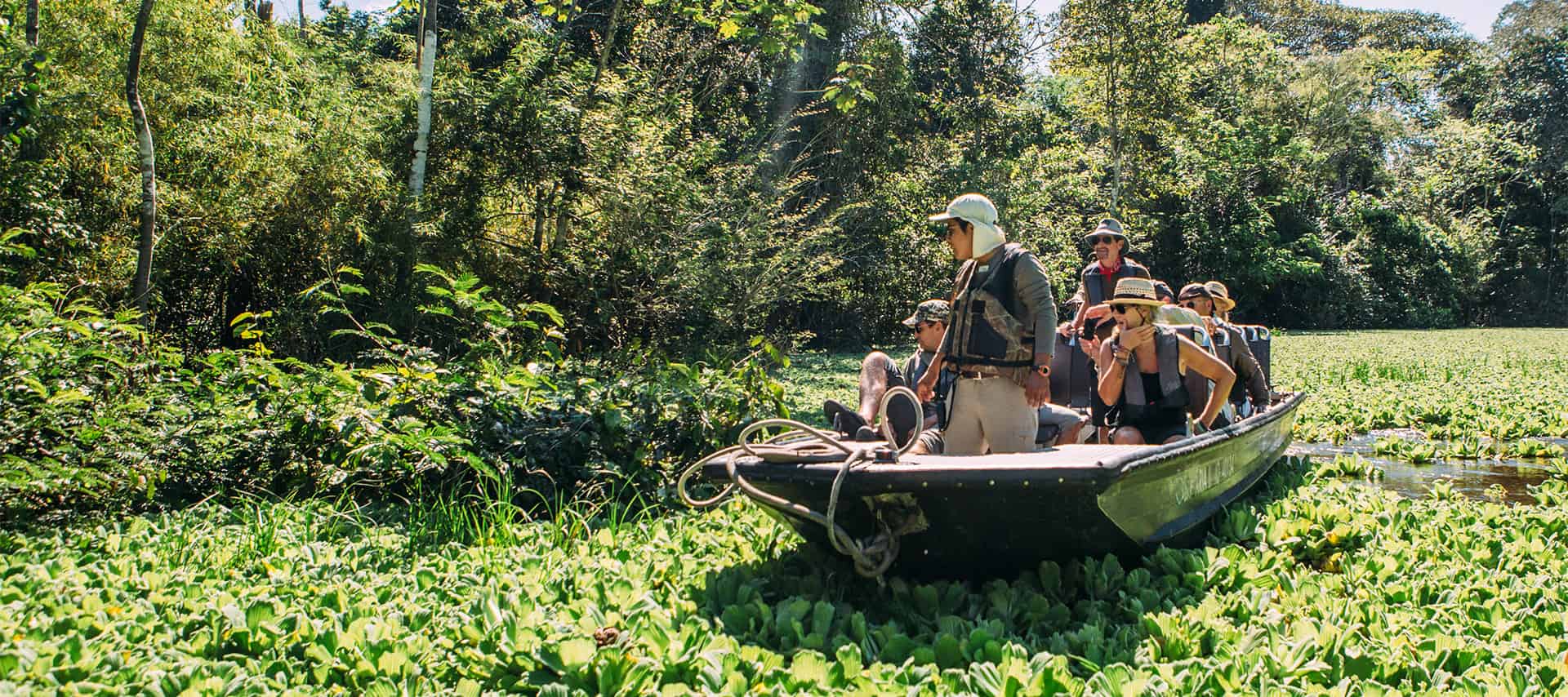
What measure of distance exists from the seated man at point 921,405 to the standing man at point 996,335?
0.20m

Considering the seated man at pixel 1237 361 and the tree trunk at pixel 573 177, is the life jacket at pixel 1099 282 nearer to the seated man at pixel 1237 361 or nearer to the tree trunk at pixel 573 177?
the seated man at pixel 1237 361

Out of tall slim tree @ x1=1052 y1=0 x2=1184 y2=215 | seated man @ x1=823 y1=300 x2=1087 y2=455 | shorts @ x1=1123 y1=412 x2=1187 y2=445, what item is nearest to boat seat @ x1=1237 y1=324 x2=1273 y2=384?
seated man @ x1=823 y1=300 x2=1087 y2=455

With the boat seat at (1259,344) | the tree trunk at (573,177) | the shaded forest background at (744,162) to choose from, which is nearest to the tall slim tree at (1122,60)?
the shaded forest background at (744,162)

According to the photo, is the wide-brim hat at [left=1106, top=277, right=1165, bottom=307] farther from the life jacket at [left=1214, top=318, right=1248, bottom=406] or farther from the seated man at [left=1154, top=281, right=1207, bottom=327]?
the life jacket at [left=1214, top=318, right=1248, bottom=406]

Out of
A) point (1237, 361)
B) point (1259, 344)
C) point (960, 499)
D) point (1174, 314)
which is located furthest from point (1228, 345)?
point (960, 499)

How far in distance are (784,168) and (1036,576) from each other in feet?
48.7

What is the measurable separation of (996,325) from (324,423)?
3162 mm

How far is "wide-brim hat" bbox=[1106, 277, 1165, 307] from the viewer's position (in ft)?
15.8

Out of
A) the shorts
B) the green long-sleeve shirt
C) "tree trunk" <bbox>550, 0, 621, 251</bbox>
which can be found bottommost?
the shorts

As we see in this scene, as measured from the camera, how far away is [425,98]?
393 inches

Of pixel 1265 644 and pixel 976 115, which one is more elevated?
pixel 976 115

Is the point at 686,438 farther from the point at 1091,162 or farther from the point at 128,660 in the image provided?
the point at 1091,162

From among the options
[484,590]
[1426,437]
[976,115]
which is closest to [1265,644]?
[484,590]

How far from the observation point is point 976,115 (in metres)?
21.7
